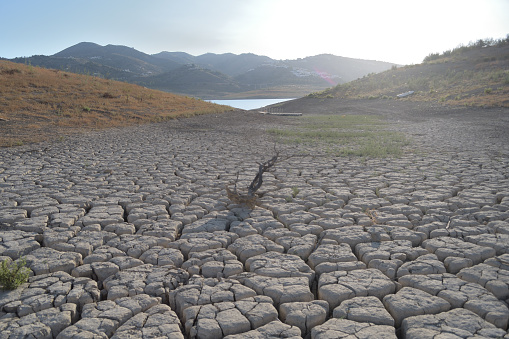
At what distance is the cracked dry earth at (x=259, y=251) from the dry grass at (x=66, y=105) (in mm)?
4848

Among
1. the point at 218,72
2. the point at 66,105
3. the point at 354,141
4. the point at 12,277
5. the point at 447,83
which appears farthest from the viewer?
the point at 218,72

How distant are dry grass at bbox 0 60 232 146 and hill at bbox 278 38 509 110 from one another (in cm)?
1077

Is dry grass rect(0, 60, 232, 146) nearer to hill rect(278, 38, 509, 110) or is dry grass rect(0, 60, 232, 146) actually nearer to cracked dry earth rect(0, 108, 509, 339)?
cracked dry earth rect(0, 108, 509, 339)

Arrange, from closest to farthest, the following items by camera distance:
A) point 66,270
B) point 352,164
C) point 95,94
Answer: point 66,270, point 352,164, point 95,94

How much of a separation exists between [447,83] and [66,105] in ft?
72.8

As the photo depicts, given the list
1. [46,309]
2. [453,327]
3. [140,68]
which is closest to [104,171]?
[46,309]

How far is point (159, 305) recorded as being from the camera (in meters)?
2.42

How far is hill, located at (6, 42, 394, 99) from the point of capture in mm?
58438

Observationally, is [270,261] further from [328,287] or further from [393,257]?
[393,257]

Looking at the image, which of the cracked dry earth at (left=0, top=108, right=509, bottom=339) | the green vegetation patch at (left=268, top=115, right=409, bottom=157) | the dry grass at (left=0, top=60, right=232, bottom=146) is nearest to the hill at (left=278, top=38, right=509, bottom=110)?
the green vegetation patch at (left=268, top=115, right=409, bottom=157)

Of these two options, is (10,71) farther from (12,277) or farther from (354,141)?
(12,277)

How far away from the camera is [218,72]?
73.9 metres

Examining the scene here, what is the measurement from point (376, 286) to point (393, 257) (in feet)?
1.71

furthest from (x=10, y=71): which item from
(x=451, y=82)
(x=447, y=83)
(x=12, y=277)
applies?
(x=451, y=82)
